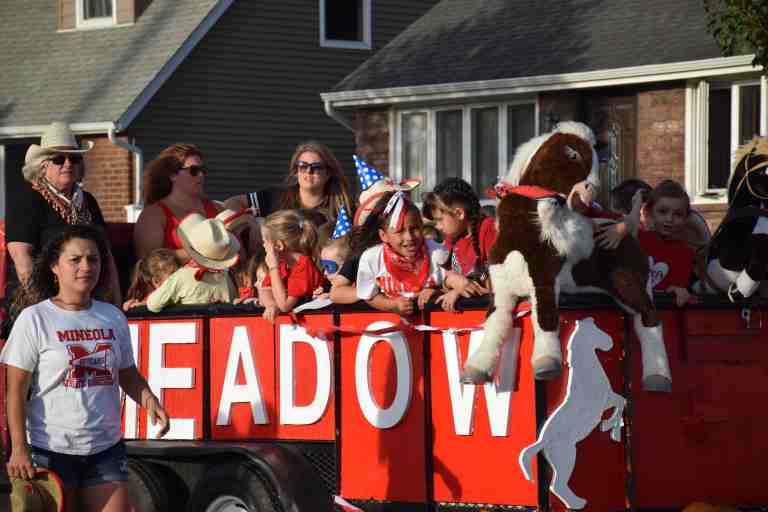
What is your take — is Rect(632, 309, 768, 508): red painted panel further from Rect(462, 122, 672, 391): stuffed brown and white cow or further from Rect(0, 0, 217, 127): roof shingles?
Rect(0, 0, 217, 127): roof shingles

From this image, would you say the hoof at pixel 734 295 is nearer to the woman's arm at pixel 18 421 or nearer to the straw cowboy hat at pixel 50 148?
the woman's arm at pixel 18 421

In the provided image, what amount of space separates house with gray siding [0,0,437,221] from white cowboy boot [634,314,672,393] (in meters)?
22.1

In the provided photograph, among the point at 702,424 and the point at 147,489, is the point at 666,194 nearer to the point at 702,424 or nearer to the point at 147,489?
the point at 702,424

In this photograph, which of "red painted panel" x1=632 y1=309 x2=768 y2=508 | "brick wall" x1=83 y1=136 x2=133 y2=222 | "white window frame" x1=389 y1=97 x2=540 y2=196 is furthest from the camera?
"brick wall" x1=83 y1=136 x2=133 y2=222

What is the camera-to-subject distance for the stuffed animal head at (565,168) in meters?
6.94

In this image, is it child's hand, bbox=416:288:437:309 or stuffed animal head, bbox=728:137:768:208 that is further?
stuffed animal head, bbox=728:137:768:208

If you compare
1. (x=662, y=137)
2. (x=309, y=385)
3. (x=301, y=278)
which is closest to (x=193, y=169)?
(x=301, y=278)

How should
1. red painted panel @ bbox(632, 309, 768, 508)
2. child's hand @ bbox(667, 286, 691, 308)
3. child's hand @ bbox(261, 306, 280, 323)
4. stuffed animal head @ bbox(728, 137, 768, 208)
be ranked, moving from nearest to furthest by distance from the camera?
1. red painted panel @ bbox(632, 309, 768, 508)
2. child's hand @ bbox(667, 286, 691, 308)
3. stuffed animal head @ bbox(728, 137, 768, 208)
4. child's hand @ bbox(261, 306, 280, 323)

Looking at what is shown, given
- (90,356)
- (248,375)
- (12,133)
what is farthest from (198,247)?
(12,133)

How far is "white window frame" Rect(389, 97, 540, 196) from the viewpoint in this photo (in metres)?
25.9

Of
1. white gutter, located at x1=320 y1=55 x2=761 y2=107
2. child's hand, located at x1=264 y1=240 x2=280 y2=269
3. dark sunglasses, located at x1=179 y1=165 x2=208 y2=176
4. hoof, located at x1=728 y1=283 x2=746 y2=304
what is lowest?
hoof, located at x1=728 y1=283 x2=746 y2=304

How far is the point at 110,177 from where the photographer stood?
28.9 metres

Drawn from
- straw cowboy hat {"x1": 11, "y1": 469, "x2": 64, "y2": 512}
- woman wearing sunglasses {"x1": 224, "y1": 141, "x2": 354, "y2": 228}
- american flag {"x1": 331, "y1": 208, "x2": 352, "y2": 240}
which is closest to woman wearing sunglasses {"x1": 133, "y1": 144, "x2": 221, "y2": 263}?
woman wearing sunglasses {"x1": 224, "y1": 141, "x2": 354, "y2": 228}

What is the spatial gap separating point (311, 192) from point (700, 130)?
46.9 feet
